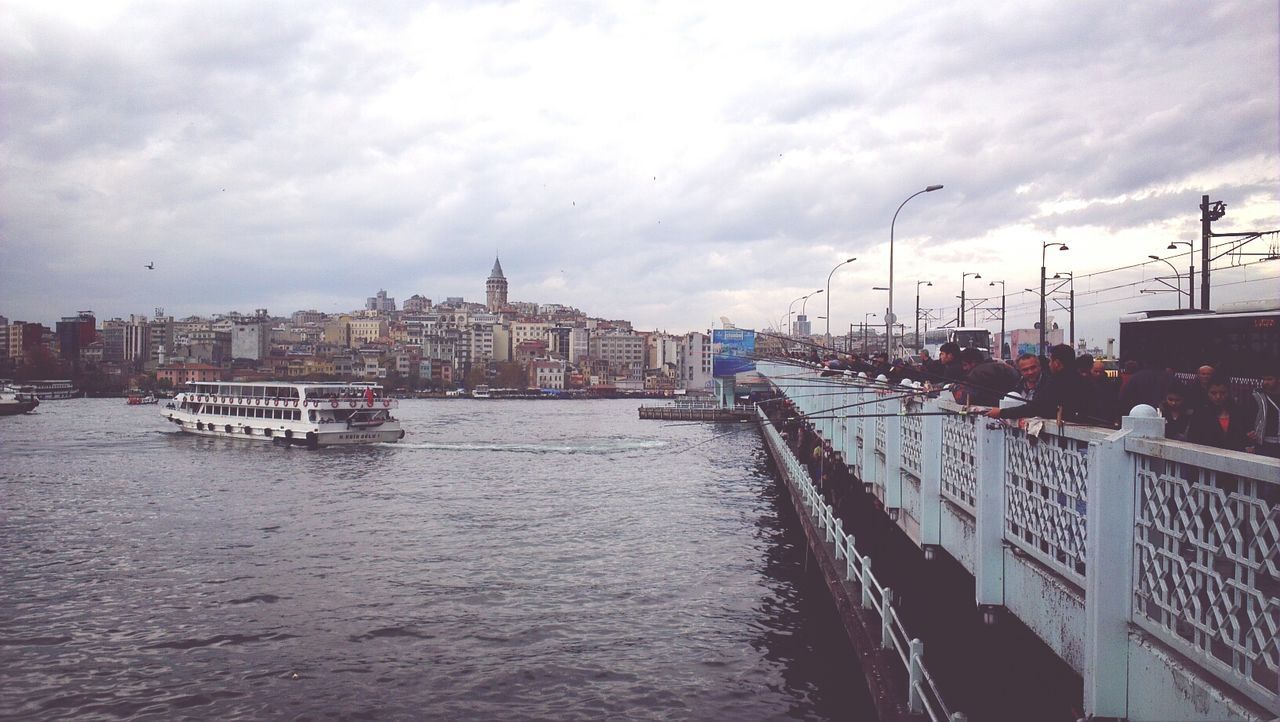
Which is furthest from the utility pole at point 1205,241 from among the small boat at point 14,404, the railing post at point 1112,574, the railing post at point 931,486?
the small boat at point 14,404

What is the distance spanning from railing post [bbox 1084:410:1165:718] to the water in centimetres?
537

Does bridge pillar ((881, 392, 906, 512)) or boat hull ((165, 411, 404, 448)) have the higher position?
bridge pillar ((881, 392, 906, 512))

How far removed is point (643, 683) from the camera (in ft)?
34.2

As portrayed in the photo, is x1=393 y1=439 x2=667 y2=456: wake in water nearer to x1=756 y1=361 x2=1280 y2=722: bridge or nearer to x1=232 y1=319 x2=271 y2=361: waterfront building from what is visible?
x1=756 y1=361 x2=1280 y2=722: bridge

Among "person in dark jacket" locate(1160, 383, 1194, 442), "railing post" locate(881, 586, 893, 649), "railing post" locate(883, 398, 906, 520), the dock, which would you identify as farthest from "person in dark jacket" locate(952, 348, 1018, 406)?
the dock

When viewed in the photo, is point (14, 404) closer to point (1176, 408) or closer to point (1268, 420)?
point (1268, 420)

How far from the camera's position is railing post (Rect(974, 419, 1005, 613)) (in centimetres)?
616

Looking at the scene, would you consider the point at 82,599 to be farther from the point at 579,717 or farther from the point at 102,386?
the point at 102,386

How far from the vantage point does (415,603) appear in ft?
46.3

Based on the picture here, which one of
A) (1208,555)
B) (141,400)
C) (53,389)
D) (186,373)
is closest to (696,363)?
(186,373)

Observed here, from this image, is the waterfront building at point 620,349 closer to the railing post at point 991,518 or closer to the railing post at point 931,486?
the railing post at point 931,486

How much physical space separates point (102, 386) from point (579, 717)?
520 feet

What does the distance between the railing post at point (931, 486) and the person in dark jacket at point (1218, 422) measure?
2.30 metres

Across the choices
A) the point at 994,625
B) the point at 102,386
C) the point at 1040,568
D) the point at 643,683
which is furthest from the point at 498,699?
the point at 102,386
